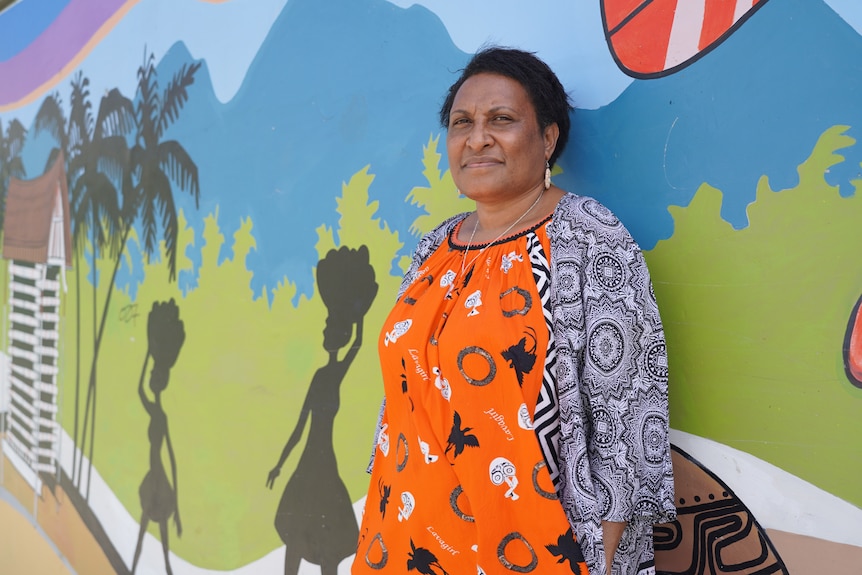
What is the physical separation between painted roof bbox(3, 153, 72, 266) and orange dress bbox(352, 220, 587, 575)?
336 centimetres

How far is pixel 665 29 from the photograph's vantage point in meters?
1.93

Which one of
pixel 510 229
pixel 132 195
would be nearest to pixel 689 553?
pixel 510 229

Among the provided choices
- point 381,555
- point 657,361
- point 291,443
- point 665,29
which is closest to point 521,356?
point 657,361

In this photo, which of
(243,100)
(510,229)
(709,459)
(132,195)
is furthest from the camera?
(132,195)

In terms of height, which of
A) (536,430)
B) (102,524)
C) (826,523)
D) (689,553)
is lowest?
(102,524)

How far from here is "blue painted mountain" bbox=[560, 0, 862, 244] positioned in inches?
64.4

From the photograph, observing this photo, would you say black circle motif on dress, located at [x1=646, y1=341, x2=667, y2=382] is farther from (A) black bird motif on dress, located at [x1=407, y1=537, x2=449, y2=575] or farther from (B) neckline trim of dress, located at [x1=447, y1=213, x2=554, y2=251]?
(A) black bird motif on dress, located at [x1=407, y1=537, x2=449, y2=575]

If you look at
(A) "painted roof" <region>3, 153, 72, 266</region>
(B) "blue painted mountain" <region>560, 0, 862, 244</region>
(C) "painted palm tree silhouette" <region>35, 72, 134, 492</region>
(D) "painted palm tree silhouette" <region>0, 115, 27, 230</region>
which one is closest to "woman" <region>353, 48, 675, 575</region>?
(B) "blue painted mountain" <region>560, 0, 862, 244</region>

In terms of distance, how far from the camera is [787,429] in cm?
167

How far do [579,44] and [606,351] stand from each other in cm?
91

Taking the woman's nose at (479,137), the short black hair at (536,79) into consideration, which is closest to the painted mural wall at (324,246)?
the short black hair at (536,79)

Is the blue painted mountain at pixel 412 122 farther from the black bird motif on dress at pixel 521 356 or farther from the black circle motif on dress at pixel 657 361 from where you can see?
the black bird motif on dress at pixel 521 356

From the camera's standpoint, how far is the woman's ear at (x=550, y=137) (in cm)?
201

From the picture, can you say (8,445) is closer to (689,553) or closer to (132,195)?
(132,195)
